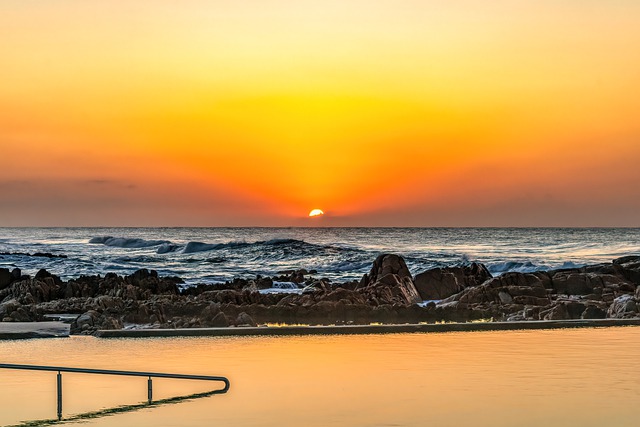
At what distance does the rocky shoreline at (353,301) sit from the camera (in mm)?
20297

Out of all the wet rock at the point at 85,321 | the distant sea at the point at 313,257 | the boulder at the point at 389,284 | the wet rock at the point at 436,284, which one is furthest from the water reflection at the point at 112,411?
the distant sea at the point at 313,257

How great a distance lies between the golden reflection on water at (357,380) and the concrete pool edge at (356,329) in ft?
1.66

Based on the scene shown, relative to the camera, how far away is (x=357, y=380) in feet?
41.0

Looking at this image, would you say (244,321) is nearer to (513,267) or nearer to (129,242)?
(513,267)

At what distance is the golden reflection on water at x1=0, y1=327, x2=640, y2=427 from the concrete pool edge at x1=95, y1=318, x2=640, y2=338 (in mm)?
506

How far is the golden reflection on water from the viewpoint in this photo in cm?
1005

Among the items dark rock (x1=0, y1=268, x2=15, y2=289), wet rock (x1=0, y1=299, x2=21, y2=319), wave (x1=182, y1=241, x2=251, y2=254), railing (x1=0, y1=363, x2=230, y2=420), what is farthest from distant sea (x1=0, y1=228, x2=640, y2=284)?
railing (x1=0, y1=363, x2=230, y2=420)

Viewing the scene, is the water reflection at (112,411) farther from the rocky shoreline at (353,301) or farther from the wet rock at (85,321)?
the wet rock at (85,321)

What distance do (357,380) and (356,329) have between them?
5.71m

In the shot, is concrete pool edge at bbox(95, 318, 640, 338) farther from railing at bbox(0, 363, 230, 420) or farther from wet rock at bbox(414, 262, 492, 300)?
wet rock at bbox(414, 262, 492, 300)

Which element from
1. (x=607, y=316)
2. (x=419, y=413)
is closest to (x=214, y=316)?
(x=607, y=316)

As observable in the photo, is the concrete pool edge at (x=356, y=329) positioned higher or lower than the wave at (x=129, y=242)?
lower

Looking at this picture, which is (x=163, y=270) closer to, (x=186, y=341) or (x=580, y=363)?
(x=186, y=341)

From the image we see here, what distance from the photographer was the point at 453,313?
21.7 meters
